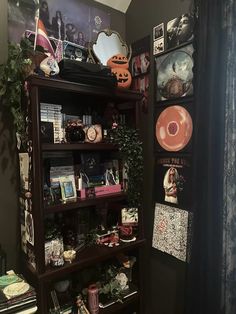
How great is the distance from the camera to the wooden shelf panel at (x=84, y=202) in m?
1.44

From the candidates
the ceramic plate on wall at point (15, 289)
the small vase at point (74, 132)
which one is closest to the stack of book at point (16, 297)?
the ceramic plate on wall at point (15, 289)

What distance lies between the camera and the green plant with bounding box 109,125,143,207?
66.4 inches

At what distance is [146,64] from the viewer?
1891 millimetres

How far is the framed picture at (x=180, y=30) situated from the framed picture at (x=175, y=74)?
50 mm

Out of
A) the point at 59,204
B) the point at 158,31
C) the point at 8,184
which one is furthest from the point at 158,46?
the point at 8,184

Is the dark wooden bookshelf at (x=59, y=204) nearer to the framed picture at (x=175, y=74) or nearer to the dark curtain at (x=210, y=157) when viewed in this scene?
the framed picture at (x=175, y=74)

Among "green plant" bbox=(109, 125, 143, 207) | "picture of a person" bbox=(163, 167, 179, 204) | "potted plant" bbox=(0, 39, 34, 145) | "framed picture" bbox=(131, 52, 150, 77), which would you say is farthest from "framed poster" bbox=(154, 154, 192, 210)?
"potted plant" bbox=(0, 39, 34, 145)

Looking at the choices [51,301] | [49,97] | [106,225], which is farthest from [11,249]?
[49,97]

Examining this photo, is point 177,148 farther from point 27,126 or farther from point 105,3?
point 105,3

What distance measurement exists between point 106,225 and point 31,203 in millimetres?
689

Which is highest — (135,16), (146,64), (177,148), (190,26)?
(135,16)

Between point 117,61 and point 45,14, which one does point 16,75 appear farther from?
point 117,61

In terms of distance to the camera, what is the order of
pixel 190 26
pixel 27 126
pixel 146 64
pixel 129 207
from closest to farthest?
1. pixel 27 126
2. pixel 190 26
3. pixel 129 207
4. pixel 146 64

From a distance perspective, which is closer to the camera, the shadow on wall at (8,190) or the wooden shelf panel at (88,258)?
the wooden shelf panel at (88,258)
